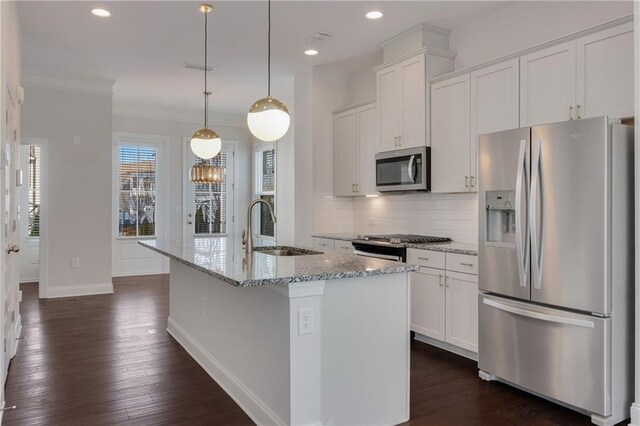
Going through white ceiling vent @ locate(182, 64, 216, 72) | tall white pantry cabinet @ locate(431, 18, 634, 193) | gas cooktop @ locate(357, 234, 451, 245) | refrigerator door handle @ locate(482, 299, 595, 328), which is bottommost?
refrigerator door handle @ locate(482, 299, 595, 328)

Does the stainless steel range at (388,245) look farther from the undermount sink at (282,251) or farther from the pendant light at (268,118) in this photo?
the pendant light at (268,118)

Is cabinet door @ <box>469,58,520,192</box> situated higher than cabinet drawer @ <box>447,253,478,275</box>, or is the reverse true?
cabinet door @ <box>469,58,520,192</box>

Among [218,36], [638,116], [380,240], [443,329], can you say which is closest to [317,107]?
[218,36]

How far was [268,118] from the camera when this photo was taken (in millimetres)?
3131

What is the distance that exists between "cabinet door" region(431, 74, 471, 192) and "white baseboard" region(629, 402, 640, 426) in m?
1.95

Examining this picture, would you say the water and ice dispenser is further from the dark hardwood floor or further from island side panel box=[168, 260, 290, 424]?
island side panel box=[168, 260, 290, 424]

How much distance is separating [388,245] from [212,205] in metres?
5.34

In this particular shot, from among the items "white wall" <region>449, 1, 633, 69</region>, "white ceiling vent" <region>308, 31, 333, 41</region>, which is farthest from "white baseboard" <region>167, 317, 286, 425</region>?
"white wall" <region>449, 1, 633, 69</region>

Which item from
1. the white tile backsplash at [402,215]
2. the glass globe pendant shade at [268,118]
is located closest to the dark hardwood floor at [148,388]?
the white tile backsplash at [402,215]

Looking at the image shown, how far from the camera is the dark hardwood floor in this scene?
278cm

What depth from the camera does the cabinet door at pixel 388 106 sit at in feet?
15.5

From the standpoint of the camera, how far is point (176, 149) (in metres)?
8.44

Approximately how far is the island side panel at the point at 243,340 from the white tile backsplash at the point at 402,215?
2072mm

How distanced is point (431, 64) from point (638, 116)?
2.11m
